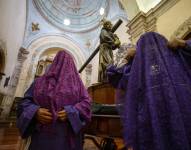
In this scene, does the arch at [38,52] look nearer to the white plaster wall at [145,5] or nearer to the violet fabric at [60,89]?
the white plaster wall at [145,5]

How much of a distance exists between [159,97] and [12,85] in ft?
28.7

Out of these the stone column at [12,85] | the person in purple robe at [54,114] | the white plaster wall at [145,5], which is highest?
the white plaster wall at [145,5]

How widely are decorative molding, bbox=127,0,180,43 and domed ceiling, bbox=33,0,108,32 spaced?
6.19 meters

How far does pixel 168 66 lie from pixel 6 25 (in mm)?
5981

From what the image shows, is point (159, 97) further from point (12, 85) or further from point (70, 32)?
point (70, 32)

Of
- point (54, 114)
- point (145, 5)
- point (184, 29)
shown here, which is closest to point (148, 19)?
point (145, 5)

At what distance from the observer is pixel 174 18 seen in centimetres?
372

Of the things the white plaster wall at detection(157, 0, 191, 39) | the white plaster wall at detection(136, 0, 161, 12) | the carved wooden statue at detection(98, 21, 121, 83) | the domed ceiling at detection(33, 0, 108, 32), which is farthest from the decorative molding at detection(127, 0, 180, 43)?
the domed ceiling at detection(33, 0, 108, 32)

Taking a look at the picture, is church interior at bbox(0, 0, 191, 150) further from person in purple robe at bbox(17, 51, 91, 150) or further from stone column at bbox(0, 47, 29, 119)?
person in purple robe at bbox(17, 51, 91, 150)

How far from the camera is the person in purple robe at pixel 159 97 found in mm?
827

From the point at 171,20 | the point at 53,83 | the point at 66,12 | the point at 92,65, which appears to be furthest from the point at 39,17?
the point at 53,83

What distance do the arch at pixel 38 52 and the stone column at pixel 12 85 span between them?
34cm

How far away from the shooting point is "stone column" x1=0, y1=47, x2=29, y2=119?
7.39m

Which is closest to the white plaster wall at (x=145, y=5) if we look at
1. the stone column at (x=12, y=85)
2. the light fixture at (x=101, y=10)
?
the light fixture at (x=101, y=10)
